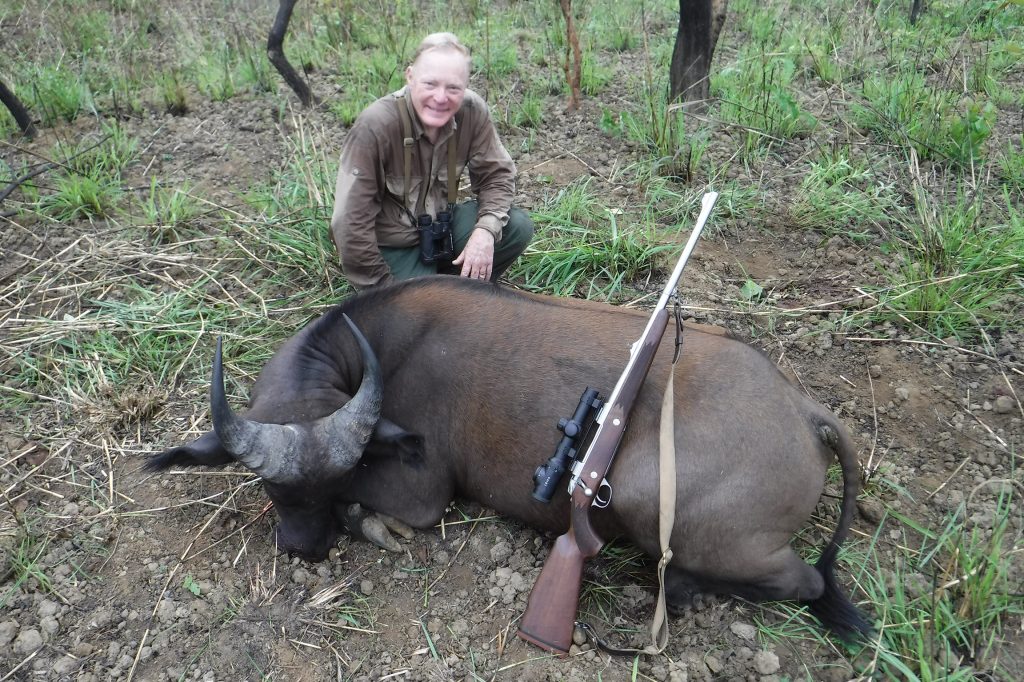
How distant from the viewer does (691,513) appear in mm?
3072

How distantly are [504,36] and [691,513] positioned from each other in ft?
22.6

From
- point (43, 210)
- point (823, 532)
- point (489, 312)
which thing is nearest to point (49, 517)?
point (489, 312)

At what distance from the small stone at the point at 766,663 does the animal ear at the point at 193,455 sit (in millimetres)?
2351

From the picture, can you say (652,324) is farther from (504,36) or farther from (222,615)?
(504,36)

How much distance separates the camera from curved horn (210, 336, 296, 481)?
2820 mm

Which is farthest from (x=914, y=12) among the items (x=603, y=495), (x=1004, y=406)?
(x=603, y=495)

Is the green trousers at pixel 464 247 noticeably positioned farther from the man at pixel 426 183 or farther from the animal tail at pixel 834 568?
the animal tail at pixel 834 568

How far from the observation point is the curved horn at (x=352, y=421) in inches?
126

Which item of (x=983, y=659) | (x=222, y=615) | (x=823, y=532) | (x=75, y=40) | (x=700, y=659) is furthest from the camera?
(x=75, y=40)

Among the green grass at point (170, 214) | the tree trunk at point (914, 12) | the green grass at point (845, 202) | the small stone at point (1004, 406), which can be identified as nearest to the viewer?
the small stone at point (1004, 406)

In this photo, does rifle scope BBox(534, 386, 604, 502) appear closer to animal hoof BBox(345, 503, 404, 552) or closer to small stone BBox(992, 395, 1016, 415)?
animal hoof BBox(345, 503, 404, 552)

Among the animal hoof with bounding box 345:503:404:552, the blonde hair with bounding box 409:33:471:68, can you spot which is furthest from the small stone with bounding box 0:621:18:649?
the blonde hair with bounding box 409:33:471:68

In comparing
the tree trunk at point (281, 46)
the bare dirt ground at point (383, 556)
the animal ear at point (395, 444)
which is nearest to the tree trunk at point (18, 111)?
the tree trunk at point (281, 46)

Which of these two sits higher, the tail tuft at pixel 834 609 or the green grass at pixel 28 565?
the tail tuft at pixel 834 609
